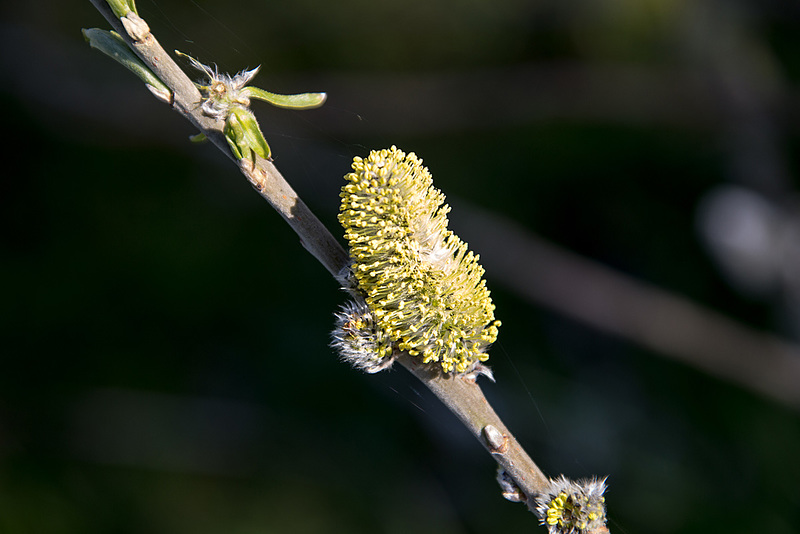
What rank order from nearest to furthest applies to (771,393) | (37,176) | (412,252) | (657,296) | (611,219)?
(412,252)
(771,393)
(657,296)
(611,219)
(37,176)

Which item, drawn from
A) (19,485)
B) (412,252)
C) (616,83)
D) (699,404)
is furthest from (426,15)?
(19,485)

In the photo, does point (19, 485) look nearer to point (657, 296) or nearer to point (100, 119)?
point (100, 119)

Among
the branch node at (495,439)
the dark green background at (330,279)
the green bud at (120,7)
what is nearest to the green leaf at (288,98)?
the green bud at (120,7)

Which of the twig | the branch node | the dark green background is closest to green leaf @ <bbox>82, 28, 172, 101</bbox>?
the twig

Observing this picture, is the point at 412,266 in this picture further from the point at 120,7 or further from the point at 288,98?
the point at 120,7

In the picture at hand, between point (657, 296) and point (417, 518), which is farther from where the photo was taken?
point (657, 296)
